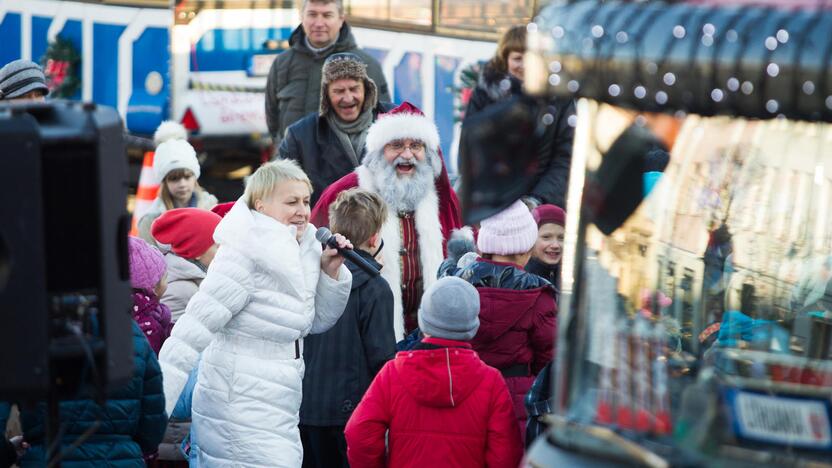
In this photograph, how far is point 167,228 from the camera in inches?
368

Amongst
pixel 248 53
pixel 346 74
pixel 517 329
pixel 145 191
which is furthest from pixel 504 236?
pixel 248 53

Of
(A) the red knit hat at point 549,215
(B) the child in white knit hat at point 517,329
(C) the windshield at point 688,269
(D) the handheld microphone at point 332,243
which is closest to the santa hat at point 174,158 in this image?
(A) the red knit hat at point 549,215

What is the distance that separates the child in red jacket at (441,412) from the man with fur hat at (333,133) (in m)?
3.36

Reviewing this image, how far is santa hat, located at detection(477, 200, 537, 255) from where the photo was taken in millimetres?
8023

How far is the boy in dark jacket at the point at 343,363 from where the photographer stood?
8219 millimetres

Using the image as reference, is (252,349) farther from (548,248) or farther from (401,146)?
(401,146)

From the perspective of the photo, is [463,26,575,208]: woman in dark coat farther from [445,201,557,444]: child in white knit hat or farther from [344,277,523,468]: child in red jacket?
[344,277,523,468]: child in red jacket

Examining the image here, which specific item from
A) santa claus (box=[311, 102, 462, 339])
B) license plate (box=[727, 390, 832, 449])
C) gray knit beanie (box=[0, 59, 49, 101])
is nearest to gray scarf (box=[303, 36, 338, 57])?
santa claus (box=[311, 102, 462, 339])

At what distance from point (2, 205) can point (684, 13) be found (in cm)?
211

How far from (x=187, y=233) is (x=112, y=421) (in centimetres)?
268

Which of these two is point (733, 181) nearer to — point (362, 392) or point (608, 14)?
point (608, 14)

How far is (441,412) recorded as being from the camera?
7016mm

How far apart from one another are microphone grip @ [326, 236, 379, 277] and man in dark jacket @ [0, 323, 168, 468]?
4.65 ft

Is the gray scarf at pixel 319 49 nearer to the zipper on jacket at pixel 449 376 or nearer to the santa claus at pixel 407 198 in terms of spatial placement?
the santa claus at pixel 407 198
